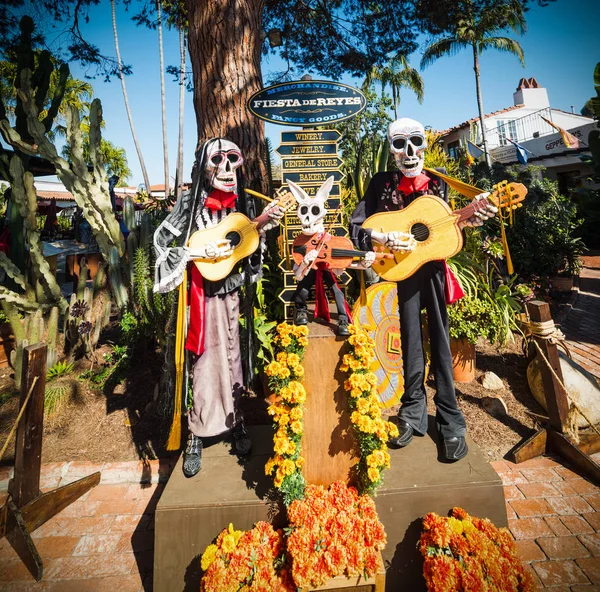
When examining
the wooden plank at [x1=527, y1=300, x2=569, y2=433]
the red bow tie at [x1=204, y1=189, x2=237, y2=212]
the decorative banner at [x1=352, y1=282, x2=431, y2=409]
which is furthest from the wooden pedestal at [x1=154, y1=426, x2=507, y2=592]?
the red bow tie at [x1=204, y1=189, x2=237, y2=212]

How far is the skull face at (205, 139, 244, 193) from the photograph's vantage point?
2607 mm

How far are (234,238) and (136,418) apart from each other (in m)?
2.32

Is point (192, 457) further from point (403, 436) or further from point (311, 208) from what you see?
point (311, 208)

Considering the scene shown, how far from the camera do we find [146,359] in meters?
4.51

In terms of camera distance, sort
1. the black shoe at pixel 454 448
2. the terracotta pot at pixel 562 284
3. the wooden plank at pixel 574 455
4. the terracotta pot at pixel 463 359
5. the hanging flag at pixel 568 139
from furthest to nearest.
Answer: the hanging flag at pixel 568 139 → the terracotta pot at pixel 562 284 → the terracotta pot at pixel 463 359 → the wooden plank at pixel 574 455 → the black shoe at pixel 454 448

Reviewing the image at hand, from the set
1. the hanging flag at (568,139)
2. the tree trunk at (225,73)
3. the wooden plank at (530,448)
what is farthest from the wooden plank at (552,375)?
the hanging flag at (568,139)

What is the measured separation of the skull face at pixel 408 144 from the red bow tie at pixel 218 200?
1.17 metres

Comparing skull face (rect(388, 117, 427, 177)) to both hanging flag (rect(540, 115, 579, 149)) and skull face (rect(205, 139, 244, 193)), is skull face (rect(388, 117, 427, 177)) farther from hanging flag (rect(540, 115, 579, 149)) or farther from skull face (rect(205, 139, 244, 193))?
hanging flag (rect(540, 115, 579, 149))

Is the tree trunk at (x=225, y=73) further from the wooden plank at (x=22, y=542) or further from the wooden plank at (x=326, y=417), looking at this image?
the wooden plank at (x=22, y=542)

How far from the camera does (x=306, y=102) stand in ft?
11.6

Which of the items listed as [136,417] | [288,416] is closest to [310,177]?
[288,416]

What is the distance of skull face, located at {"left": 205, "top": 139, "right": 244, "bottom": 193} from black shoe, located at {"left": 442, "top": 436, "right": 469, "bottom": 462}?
226cm

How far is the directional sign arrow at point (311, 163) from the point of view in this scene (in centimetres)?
370

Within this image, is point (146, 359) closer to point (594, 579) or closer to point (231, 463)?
point (231, 463)
